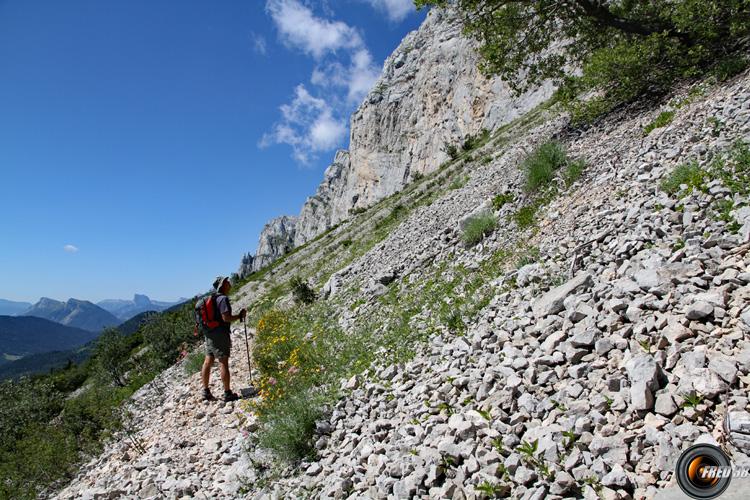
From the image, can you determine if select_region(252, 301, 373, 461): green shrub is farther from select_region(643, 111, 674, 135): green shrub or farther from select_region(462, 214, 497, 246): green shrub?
select_region(643, 111, 674, 135): green shrub

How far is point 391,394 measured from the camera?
21.7 feet

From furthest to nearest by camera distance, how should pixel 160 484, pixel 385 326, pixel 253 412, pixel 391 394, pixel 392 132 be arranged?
1. pixel 392 132
2. pixel 385 326
3. pixel 253 412
4. pixel 160 484
5. pixel 391 394

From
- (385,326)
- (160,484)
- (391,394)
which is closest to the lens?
(391,394)

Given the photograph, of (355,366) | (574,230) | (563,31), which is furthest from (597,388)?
(563,31)

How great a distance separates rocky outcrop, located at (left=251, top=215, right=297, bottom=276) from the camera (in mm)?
175250

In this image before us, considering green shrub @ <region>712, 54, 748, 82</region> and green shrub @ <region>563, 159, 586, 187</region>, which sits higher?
green shrub @ <region>712, 54, 748, 82</region>

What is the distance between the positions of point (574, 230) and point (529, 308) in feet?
8.25

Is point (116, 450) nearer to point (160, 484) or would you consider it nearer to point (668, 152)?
point (160, 484)

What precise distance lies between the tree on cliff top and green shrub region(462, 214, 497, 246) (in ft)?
20.8

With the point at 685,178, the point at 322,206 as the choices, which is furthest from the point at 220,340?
the point at 322,206

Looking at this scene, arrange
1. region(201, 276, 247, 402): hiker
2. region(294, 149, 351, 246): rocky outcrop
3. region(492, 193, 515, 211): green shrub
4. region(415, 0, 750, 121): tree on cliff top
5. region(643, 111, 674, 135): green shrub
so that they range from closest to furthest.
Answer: region(643, 111, 674, 135): green shrub
region(201, 276, 247, 402): hiker
region(415, 0, 750, 121): tree on cliff top
region(492, 193, 515, 211): green shrub
region(294, 149, 351, 246): rocky outcrop

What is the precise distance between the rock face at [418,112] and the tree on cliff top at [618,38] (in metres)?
37.0

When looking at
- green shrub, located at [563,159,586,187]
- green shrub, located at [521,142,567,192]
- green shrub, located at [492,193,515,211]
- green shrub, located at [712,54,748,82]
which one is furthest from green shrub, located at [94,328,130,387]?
green shrub, located at [712,54,748,82]

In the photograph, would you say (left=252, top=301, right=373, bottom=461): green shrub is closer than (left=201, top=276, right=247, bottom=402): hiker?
Yes
